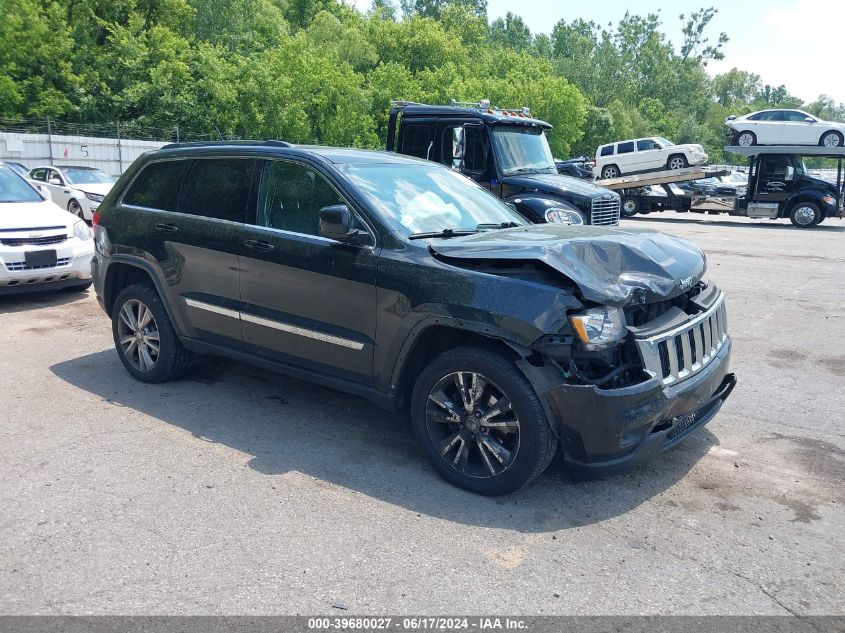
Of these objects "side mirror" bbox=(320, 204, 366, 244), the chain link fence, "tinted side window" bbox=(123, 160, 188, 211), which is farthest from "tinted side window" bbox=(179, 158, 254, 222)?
the chain link fence

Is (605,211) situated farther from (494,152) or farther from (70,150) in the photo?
(70,150)

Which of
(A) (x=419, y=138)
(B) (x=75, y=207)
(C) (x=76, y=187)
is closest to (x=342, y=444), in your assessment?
(A) (x=419, y=138)

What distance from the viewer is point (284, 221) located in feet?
16.3

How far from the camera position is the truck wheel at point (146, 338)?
5711 mm

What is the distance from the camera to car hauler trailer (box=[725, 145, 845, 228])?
22.4m

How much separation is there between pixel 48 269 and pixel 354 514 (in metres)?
6.34

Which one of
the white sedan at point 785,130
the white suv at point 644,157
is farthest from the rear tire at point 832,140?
the white suv at point 644,157

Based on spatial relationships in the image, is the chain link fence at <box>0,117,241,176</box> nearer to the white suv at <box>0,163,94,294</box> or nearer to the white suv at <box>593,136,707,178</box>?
the white suv at <box>593,136,707,178</box>

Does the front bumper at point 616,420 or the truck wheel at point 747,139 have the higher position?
the truck wheel at point 747,139

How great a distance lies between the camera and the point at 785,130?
2384 centimetres

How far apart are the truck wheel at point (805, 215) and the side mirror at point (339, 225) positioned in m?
22.0

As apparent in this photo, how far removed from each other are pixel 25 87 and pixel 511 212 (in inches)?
1479

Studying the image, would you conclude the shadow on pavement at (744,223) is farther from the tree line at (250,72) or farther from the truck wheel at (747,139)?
the tree line at (250,72)

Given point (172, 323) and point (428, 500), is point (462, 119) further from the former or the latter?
point (428, 500)
